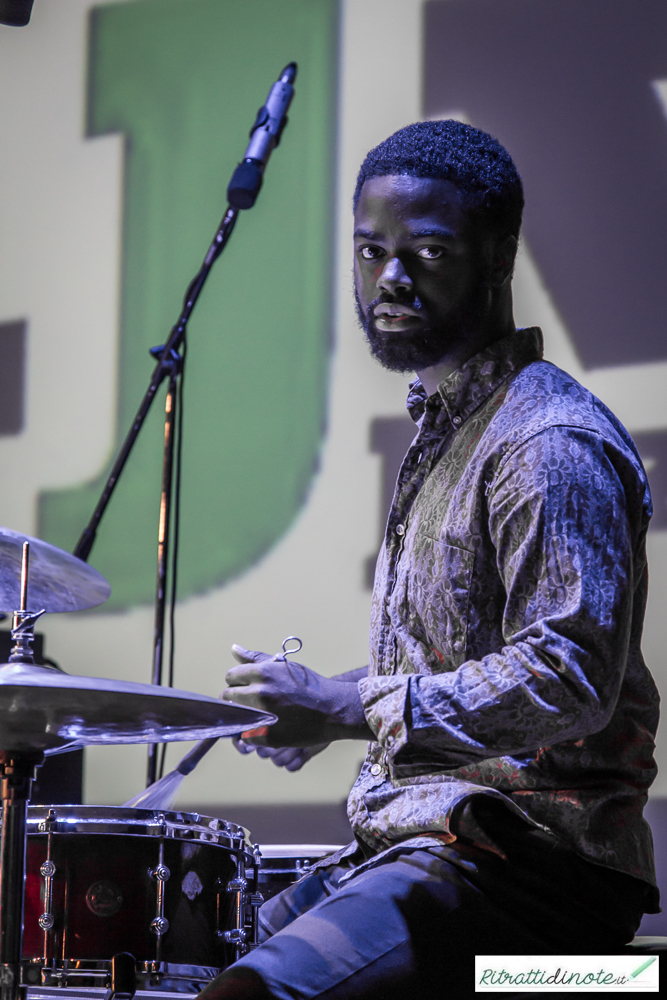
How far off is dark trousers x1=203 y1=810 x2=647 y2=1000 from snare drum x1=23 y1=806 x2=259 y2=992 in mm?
435

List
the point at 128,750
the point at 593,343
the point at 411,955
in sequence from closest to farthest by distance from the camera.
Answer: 1. the point at 411,955
2. the point at 593,343
3. the point at 128,750

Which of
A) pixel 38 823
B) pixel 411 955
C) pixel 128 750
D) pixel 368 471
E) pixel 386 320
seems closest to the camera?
pixel 411 955

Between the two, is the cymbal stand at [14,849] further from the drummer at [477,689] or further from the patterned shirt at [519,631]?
the patterned shirt at [519,631]

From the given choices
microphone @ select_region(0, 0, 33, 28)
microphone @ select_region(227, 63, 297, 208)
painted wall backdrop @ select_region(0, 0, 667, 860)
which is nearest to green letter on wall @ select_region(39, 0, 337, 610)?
painted wall backdrop @ select_region(0, 0, 667, 860)

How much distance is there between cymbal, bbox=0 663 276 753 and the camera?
3.89ft

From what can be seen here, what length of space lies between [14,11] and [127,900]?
178cm

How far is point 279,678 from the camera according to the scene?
51.2 inches

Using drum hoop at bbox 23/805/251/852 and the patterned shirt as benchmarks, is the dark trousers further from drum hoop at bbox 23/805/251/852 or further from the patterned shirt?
drum hoop at bbox 23/805/251/852

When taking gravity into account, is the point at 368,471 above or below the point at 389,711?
above

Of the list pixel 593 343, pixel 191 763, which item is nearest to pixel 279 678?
pixel 191 763

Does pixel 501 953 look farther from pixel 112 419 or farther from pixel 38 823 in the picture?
pixel 112 419

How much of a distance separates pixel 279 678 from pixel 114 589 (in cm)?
187

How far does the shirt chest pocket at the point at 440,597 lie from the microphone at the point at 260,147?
1322 millimetres

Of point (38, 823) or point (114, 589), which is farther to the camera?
point (114, 589)
